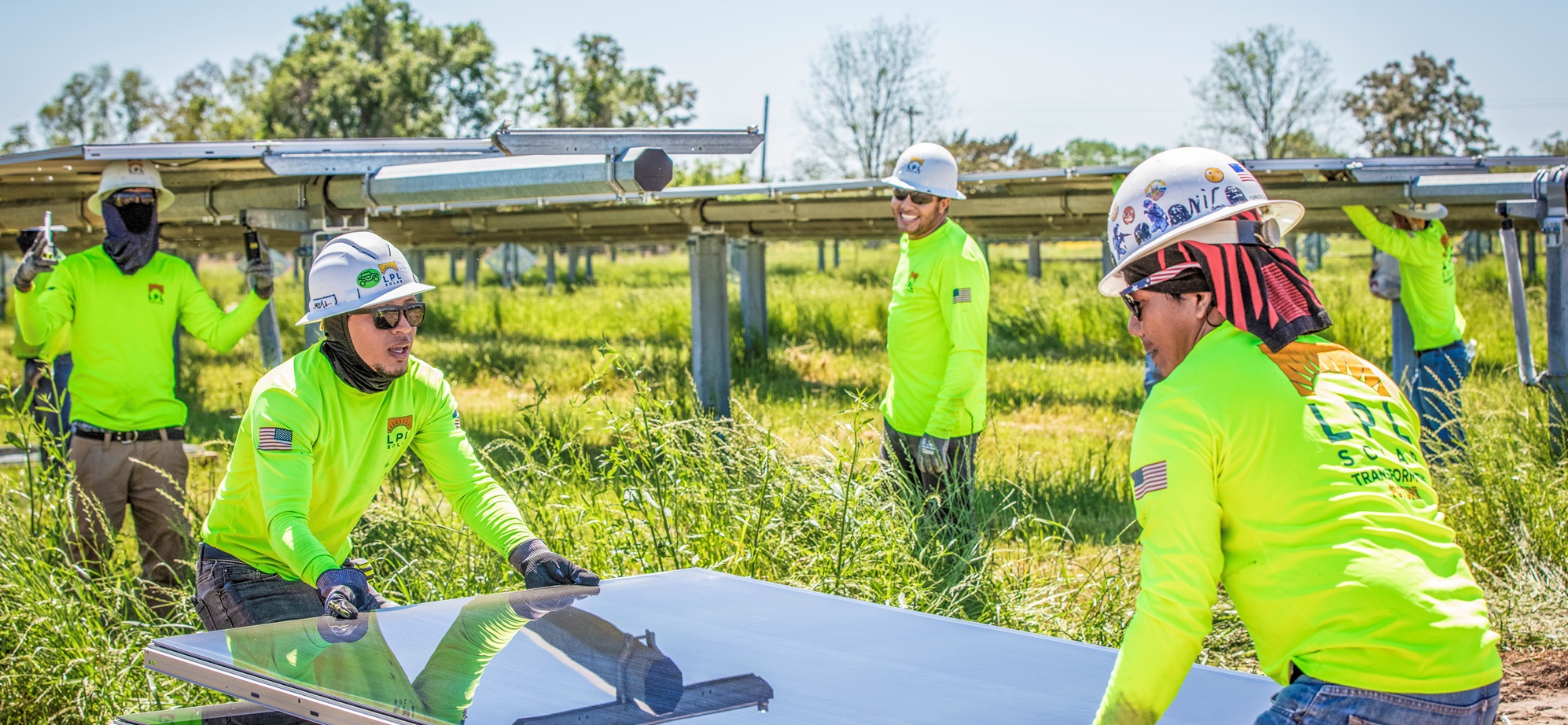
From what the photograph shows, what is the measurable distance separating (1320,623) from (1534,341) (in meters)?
14.4

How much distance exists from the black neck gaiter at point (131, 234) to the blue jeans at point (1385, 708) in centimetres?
559

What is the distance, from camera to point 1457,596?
2.00 metres

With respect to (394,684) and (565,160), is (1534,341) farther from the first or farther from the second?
(394,684)

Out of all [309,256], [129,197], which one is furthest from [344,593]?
[309,256]

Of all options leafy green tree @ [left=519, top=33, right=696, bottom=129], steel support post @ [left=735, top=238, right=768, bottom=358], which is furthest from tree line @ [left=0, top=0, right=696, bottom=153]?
steel support post @ [left=735, top=238, right=768, bottom=358]

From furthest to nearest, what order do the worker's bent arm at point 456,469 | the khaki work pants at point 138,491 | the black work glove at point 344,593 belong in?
the khaki work pants at point 138,491 → the worker's bent arm at point 456,469 → the black work glove at point 344,593

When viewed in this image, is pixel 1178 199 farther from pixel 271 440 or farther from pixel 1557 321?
pixel 1557 321

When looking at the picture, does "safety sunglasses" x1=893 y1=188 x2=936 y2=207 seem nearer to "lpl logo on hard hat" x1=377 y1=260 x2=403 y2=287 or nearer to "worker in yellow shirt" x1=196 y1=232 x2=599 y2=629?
"worker in yellow shirt" x1=196 y1=232 x2=599 y2=629

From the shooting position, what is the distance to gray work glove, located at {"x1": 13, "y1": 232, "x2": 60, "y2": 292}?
6.20m

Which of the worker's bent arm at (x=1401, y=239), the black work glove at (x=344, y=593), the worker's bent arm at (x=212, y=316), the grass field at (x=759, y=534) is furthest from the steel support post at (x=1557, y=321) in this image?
the worker's bent arm at (x=212, y=316)

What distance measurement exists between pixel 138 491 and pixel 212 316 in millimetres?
888

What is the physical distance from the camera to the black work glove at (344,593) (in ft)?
9.62

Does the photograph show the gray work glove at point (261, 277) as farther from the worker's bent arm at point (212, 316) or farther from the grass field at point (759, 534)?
the grass field at point (759, 534)

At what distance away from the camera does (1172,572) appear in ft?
6.52
